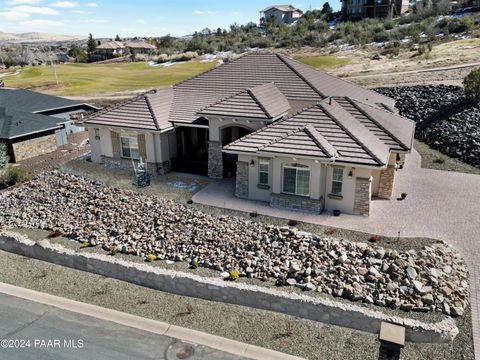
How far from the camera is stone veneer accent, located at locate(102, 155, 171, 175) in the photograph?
24.0 metres

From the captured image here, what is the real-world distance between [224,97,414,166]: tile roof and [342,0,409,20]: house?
305 feet

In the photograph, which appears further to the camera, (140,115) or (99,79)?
(99,79)

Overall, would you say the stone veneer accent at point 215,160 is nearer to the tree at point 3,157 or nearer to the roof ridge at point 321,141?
the roof ridge at point 321,141

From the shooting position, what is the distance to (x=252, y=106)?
874 inches

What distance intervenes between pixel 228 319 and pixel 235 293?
0.92 m

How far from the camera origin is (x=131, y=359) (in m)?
11.3

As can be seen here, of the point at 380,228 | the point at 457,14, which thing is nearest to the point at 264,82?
the point at 380,228

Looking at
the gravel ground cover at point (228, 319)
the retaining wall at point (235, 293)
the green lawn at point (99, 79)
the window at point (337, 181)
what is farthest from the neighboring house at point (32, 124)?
the green lawn at point (99, 79)

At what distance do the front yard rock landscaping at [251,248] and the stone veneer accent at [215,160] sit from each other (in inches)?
171

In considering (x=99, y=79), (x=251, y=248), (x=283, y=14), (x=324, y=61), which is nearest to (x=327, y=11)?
(x=283, y=14)

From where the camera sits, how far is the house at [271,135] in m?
18.3

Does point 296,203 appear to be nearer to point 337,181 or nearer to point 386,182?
point 337,181

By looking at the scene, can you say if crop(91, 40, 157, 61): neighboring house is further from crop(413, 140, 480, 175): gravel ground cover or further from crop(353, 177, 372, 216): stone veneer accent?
crop(353, 177, 372, 216): stone veneer accent

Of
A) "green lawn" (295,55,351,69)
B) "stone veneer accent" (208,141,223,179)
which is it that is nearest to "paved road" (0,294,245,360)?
"stone veneer accent" (208,141,223,179)
